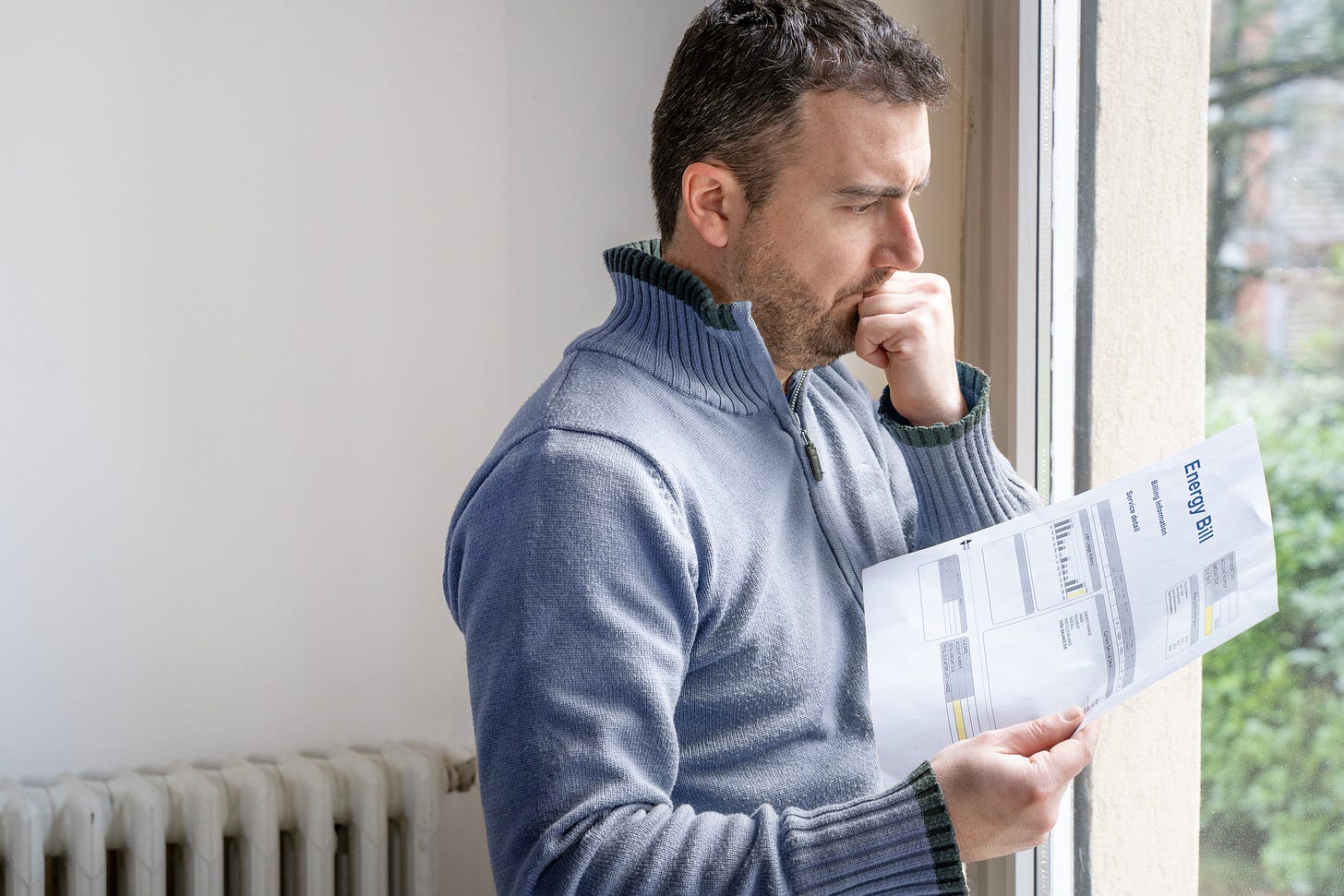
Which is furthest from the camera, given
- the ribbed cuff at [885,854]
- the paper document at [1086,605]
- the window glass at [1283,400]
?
the window glass at [1283,400]

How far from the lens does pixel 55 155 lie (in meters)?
1.76

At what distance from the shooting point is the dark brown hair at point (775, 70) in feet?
3.08

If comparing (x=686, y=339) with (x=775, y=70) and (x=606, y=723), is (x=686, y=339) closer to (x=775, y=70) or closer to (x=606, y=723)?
(x=775, y=70)

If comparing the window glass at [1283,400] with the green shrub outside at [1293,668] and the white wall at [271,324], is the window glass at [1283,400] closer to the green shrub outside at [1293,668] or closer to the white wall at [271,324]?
the green shrub outside at [1293,668]

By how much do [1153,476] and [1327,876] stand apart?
55cm

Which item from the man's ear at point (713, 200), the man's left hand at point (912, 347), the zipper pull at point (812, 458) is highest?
the man's ear at point (713, 200)

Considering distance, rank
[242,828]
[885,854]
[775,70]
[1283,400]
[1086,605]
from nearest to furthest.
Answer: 1. [885,854]
2. [1086,605]
3. [775,70]
4. [1283,400]
5. [242,828]

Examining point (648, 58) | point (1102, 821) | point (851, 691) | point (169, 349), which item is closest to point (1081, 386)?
point (1102, 821)

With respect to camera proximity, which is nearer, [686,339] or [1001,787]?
[1001,787]

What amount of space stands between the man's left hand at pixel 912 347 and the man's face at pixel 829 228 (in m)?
0.02

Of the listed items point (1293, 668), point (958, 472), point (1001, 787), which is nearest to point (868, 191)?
point (958, 472)

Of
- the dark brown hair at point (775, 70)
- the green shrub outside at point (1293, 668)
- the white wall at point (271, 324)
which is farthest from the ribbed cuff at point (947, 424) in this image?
the white wall at point (271, 324)

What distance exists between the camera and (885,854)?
0.71m

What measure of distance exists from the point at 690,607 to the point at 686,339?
25cm
